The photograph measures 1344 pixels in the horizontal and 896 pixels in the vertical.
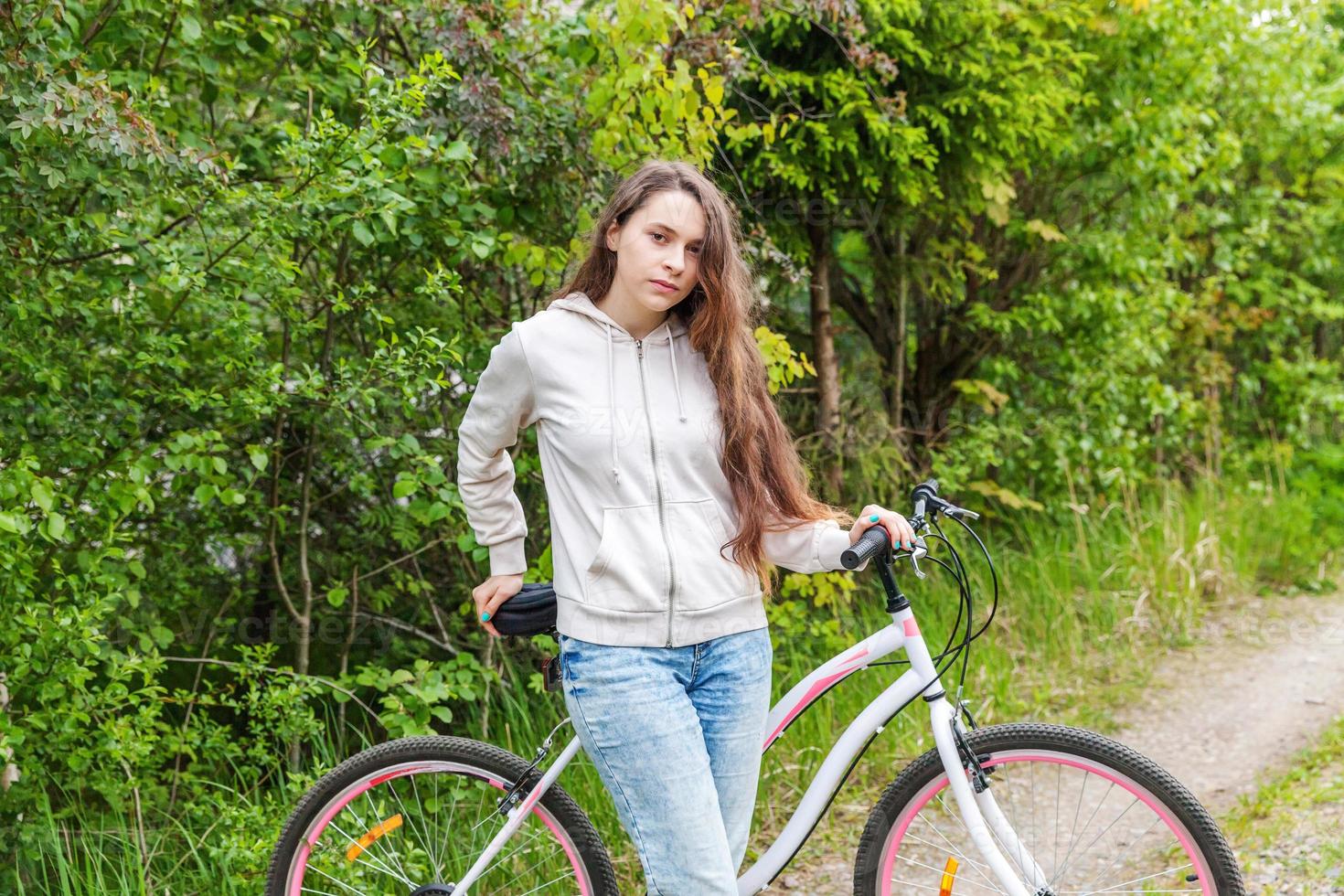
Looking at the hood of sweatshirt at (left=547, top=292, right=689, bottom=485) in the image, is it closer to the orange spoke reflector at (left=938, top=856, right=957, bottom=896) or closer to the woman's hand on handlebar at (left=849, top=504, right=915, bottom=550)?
the woman's hand on handlebar at (left=849, top=504, right=915, bottom=550)

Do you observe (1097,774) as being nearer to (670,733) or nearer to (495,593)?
(670,733)

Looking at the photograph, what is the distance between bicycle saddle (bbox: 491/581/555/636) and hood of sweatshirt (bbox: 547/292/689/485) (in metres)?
0.35

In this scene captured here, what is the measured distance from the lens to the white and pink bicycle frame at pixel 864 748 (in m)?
2.20

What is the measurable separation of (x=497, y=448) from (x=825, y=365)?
281 cm

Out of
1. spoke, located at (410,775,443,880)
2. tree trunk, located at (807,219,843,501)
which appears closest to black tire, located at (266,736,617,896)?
spoke, located at (410,775,443,880)

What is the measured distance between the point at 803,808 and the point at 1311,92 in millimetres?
6202

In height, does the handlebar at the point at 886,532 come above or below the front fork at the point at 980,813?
above

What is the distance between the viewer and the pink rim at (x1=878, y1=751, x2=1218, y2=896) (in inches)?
85.0

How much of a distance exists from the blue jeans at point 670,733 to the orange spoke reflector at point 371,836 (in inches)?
20.4

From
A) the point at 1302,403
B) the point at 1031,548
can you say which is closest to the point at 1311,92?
the point at 1302,403

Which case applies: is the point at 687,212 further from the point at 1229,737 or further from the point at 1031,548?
the point at 1031,548

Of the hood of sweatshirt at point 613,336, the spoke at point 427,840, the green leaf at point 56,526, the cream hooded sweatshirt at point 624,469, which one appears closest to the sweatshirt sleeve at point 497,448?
the cream hooded sweatshirt at point 624,469

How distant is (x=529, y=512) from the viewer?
12.5 ft

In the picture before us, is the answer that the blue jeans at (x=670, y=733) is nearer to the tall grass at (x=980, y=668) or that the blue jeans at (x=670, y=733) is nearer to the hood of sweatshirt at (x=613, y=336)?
the hood of sweatshirt at (x=613, y=336)
